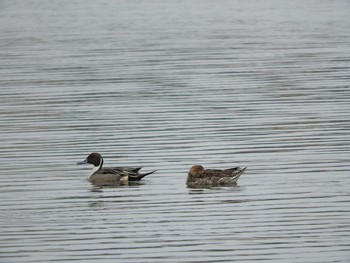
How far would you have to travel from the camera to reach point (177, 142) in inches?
797

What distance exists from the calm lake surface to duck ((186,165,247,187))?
0.46 feet

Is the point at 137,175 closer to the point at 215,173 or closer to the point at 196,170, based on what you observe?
the point at 196,170

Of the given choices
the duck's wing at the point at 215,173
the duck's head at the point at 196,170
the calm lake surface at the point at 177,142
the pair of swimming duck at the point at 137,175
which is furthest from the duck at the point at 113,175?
the duck's wing at the point at 215,173

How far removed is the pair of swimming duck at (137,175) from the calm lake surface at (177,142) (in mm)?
157

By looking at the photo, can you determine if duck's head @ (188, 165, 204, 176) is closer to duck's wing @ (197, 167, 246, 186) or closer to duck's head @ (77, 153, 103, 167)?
duck's wing @ (197, 167, 246, 186)

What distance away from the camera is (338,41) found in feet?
122

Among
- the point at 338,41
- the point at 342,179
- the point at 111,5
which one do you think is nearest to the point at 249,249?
the point at 342,179

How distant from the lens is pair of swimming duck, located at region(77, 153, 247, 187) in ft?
55.5

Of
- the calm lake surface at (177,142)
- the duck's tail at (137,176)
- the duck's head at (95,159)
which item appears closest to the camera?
the calm lake surface at (177,142)

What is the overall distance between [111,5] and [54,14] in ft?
23.4

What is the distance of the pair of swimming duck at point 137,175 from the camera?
16.9 metres

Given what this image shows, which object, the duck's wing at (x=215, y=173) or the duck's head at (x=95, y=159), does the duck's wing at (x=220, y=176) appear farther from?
the duck's head at (x=95, y=159)

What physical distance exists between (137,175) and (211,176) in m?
1.08

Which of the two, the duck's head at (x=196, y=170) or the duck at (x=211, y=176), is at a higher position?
the duck's head at (x=196, y=170)
